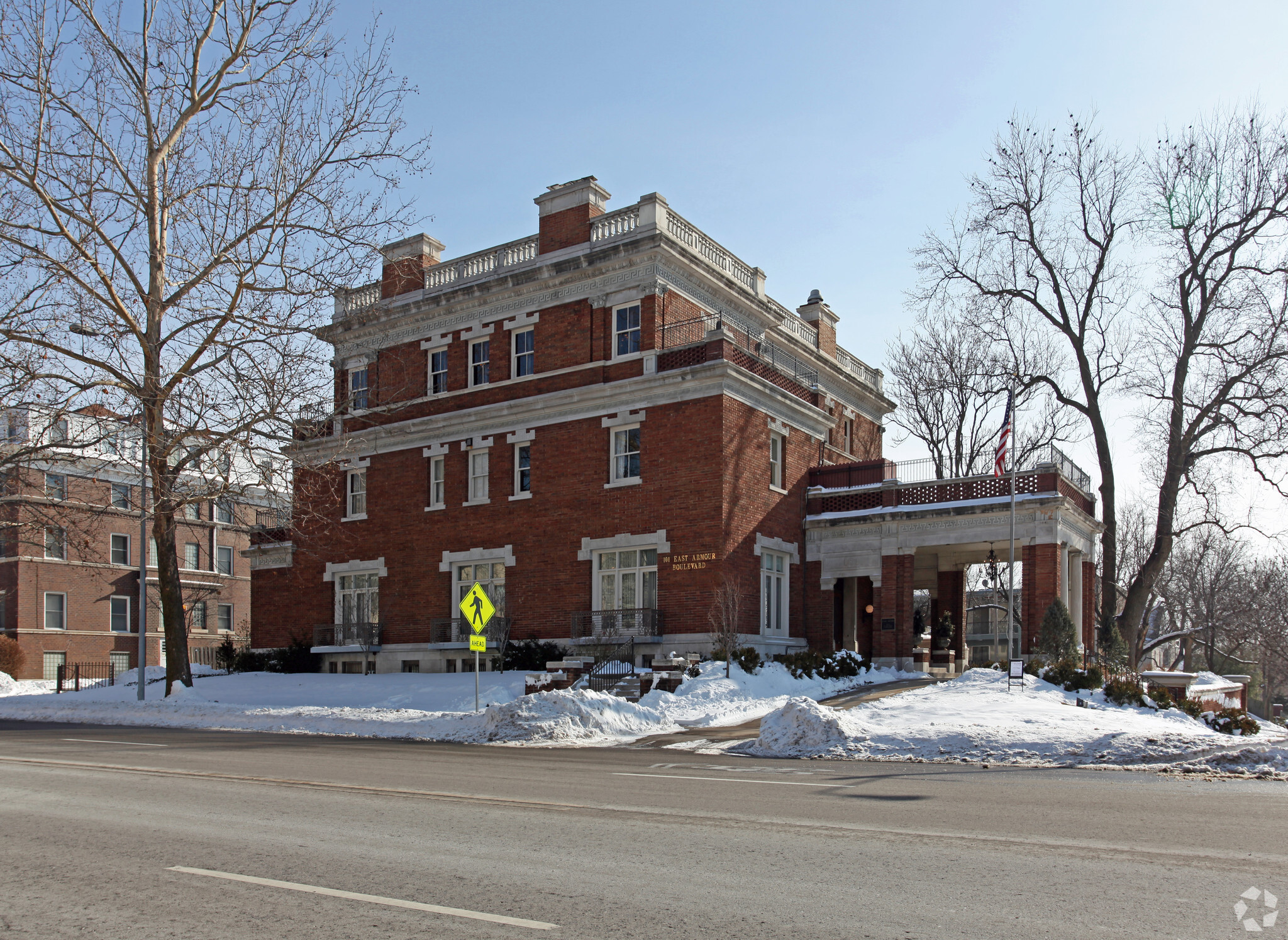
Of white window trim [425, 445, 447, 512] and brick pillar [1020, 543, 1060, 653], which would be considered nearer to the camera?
brick pillar [1020, 543, 1060, 653]

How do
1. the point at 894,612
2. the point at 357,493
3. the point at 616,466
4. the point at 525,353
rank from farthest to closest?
the point at 357,493
the point at 525,353
the point at 616,466
the point at 894,612

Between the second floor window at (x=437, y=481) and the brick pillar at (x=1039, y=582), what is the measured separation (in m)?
19.0

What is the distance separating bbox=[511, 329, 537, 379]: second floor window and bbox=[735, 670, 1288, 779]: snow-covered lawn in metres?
17.7

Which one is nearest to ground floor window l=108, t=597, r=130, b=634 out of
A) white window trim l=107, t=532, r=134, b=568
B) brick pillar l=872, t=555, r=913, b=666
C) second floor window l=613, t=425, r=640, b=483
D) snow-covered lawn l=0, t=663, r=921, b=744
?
white window trim l=107, t=532, r=134, b=568

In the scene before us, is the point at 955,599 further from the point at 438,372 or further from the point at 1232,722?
the point at 438,372

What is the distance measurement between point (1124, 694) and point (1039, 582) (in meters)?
6.76

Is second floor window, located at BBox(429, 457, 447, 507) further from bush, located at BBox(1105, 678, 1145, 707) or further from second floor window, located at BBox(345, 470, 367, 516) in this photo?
bush, located at BBox(1105, 678, 1145, 707)

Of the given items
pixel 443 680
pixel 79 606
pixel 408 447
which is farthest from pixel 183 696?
pixel 79 606

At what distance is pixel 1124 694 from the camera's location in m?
23.2

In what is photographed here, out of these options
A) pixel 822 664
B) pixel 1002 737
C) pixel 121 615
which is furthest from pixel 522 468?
pixel 121 615

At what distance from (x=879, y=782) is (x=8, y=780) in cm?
993

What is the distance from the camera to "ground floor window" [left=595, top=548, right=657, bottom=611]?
30672 mm

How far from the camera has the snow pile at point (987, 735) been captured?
48.2 feet
